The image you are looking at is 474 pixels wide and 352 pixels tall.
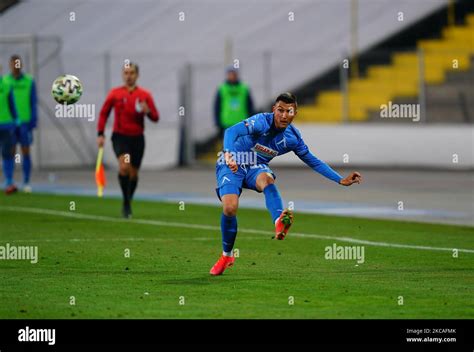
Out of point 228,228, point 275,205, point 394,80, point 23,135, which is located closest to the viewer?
point 275,205

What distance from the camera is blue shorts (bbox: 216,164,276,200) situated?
13773mm

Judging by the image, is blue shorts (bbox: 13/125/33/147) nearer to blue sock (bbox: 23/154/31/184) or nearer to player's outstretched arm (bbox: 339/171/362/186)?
blue sock (bbox: 23/154/31/184)

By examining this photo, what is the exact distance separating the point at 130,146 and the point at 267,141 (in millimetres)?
6935

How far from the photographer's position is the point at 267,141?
14008 mm

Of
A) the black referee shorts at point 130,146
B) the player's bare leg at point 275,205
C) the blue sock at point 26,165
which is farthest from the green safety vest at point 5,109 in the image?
the player's bare leg at point 275,205

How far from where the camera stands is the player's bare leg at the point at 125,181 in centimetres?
2069

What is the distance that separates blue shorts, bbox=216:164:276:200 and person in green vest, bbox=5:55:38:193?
1263 cm

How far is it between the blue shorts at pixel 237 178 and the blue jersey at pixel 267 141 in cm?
16

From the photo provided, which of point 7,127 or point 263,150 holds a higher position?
point 7,127

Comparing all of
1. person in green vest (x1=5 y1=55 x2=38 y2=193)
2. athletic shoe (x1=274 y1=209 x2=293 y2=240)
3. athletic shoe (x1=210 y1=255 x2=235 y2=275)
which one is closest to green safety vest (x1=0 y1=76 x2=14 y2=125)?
person in green vest (x1=5 y1=55 x2=38 y2=193)

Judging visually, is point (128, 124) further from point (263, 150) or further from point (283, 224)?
point (283, 224)

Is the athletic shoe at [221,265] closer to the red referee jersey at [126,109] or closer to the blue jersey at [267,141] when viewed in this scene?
the blue jersey at [267,141]

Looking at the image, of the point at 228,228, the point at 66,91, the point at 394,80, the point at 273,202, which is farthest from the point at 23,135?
the point at 273,202
